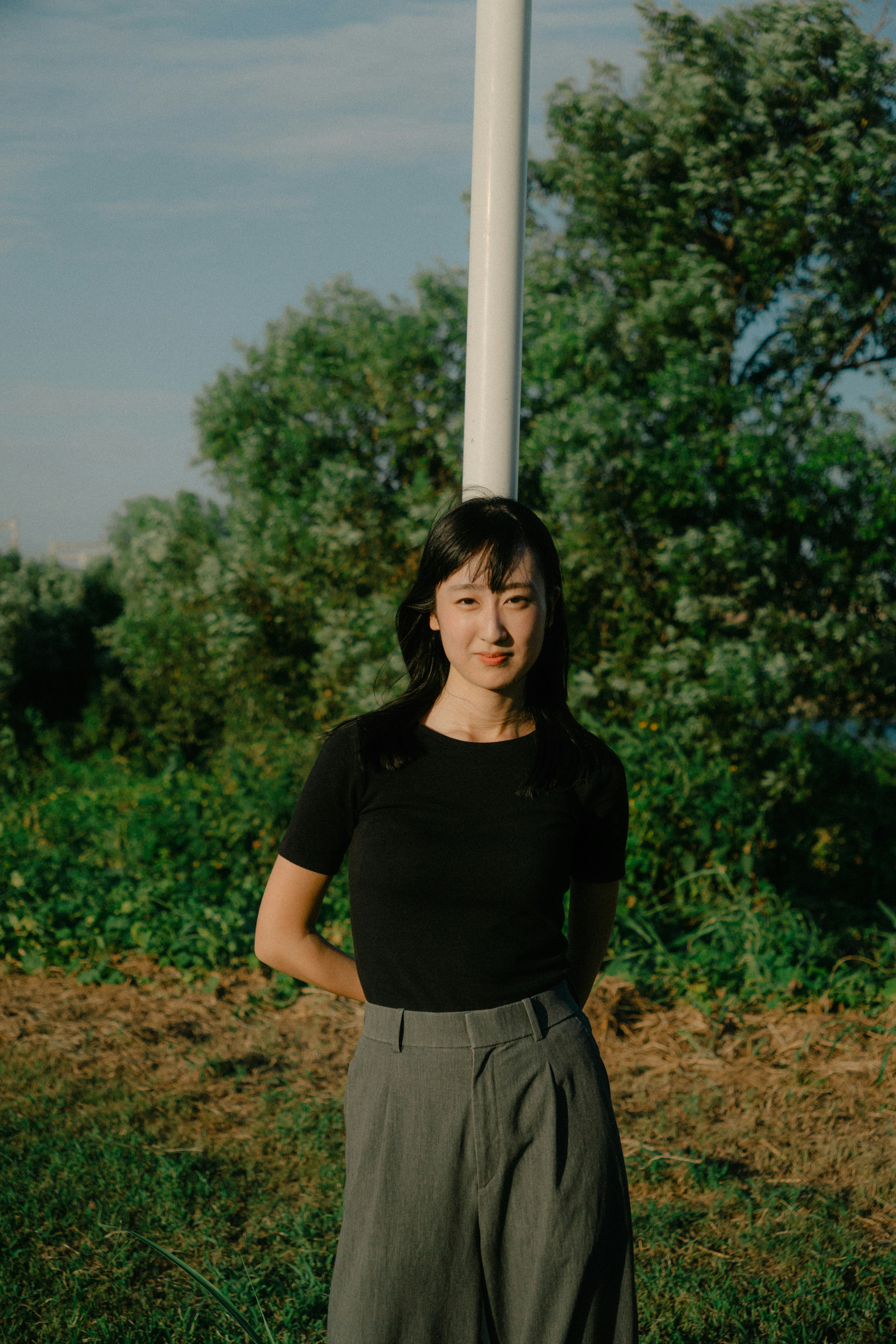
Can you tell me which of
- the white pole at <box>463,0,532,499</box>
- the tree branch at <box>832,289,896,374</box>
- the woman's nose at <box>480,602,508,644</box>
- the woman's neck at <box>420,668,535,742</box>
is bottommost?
the woman's neck at <box>420,668,535,742</box>

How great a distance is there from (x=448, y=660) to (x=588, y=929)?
1.89 ft

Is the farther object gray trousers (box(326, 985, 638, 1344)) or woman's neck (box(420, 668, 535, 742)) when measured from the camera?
woman's neck (box(420, 668, 535, 742))

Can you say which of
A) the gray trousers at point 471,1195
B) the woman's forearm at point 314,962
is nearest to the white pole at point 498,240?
the woman's forearm at point 314,962

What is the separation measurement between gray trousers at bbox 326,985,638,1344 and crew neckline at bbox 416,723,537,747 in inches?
16.6

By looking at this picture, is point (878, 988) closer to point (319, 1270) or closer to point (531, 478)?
point (319, 1270)

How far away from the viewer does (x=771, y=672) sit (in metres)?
5.38

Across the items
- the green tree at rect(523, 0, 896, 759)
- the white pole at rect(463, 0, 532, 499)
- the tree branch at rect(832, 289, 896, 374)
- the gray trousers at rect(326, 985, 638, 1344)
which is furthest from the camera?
the tree branch at rect(832, 289, 896, 374)

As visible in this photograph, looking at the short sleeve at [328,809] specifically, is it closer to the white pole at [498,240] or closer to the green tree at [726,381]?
the white pole at [498,240]

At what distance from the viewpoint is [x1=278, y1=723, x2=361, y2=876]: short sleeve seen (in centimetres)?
173

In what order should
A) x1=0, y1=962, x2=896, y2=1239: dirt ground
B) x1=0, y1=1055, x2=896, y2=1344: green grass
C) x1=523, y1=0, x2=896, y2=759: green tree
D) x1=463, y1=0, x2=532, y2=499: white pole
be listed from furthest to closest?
x1=523, y1=0, x2=896, y2=759: green tree
x1=0, y1=962, x2=896, y2=1239: dirt ground
x1=0, y1=1055, x2=896, y2=1344: green grass
x1=463, y1=0, x2=532, y2=499: white pole

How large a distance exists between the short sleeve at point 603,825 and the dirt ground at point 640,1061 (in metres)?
1.92

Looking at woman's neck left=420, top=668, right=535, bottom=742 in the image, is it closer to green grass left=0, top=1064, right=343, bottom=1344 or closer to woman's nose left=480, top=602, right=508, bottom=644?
woman's nose left=480, top=602, right=508, bottom=644

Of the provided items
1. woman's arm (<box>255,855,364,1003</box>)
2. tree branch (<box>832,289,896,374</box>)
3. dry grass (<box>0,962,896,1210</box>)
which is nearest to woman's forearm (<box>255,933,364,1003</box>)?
woman's arm (<box>255,855,364,1003</box>)

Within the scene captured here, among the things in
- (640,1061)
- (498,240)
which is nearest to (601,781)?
(498,240)
